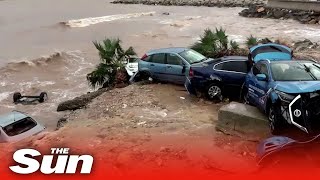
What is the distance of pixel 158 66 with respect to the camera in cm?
1684

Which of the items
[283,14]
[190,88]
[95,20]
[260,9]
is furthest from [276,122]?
[95,20]

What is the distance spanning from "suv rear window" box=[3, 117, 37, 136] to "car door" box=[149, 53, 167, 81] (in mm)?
Result: 4790

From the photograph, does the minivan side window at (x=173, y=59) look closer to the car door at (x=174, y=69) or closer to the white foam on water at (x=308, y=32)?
the car door at (x=174, y=69)

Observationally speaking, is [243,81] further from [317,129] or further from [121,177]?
[121,177]

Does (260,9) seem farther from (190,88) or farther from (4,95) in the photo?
(190,88)

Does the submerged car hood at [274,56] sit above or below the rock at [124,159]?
above

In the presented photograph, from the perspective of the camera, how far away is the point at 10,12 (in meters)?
63.2

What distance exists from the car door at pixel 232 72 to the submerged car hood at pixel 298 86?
3.51 m

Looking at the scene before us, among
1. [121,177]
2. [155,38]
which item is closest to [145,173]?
[121,177]

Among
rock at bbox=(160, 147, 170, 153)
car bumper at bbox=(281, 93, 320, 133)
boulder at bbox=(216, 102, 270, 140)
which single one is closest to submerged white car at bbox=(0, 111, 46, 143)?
rock at bbox=(160, 147, 170, 153)

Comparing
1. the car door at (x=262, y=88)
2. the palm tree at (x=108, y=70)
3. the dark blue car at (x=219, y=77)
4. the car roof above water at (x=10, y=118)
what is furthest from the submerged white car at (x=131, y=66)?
the car door at (x=262, y=88)

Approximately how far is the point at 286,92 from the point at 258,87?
1.82 m

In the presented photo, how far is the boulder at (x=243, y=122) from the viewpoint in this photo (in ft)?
33.6

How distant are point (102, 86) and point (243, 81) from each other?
22.4 feet
